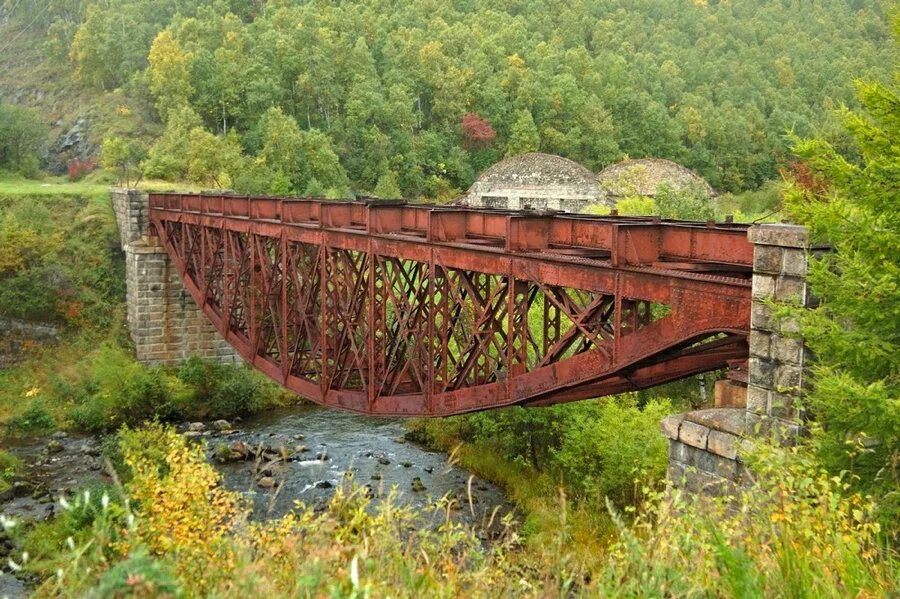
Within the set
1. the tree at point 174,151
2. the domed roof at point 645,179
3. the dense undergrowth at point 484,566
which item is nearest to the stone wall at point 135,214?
the tree at point 174,151

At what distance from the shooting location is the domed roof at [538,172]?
1939 inches

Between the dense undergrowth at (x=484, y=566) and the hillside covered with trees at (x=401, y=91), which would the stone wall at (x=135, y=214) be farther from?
the dense undergrowth at (x=484, y=566)

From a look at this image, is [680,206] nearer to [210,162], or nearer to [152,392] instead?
[152,392]

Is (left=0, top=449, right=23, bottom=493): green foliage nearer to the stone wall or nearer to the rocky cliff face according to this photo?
the rocky cliff face

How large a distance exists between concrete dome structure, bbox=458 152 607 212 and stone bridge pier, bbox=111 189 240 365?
58.9 feet

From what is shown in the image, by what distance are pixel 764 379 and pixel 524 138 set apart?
206 ft

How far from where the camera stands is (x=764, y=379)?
33.0ft

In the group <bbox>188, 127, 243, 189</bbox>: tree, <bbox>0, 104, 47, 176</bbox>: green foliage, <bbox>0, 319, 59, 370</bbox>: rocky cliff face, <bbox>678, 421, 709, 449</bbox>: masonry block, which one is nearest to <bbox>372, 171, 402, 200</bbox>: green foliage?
<bbox>188, 127, 243, 189</bbox>: tree

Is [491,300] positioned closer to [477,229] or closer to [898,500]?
[477,229]

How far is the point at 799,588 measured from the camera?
5207 mm

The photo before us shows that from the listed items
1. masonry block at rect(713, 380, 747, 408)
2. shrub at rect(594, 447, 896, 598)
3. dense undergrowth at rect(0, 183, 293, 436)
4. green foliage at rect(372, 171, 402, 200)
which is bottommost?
dense undergrowth at rect(0, 183, 293, 436)

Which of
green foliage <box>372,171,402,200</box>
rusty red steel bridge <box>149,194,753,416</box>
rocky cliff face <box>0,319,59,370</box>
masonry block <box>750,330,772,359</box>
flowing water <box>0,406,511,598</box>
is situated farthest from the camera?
green foliage <box>372,171,402,200</box>

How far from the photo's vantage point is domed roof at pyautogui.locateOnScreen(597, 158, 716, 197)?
4742cm

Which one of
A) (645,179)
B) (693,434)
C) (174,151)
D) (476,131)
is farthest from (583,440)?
(476,131)
